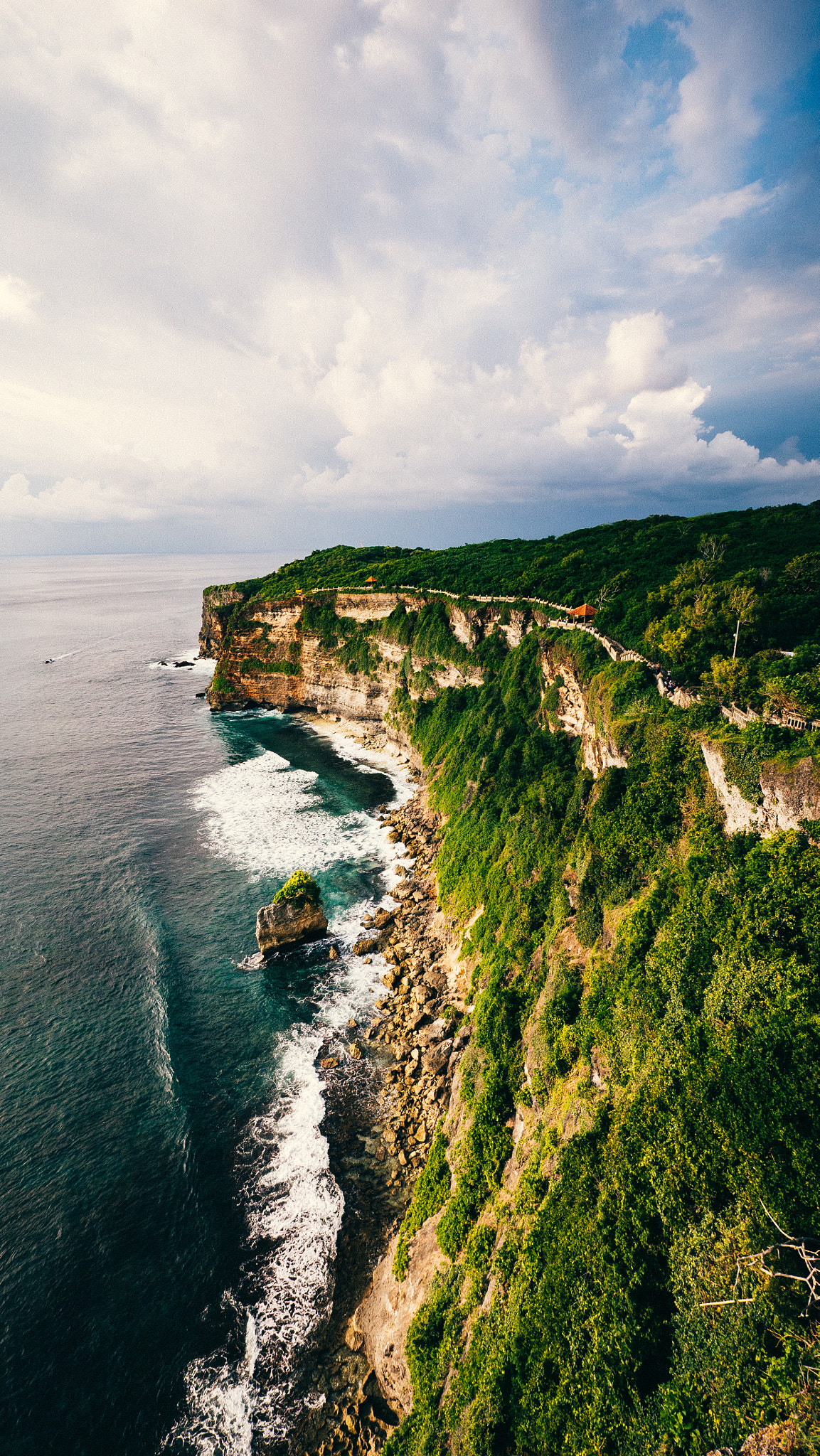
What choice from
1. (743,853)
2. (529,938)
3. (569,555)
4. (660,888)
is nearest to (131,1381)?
(529,938)

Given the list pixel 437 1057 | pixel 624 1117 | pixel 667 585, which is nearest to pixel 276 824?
pixel 437 1057

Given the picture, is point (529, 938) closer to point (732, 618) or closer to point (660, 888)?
point (660, 888)

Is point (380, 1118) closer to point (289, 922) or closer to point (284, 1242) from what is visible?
point (284, 1242)

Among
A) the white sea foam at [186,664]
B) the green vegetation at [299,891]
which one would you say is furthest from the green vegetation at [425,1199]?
the white sea foam at [186,664]

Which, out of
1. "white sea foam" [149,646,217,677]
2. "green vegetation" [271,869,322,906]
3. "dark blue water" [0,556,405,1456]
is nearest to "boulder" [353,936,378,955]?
"dark blue water" [0,556,405,1456]

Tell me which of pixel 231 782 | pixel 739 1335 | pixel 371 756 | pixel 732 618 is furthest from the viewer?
pixel 371 756

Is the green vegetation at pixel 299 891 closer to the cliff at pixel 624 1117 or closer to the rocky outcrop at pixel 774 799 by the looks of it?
the cliff at pixel 624 1117
